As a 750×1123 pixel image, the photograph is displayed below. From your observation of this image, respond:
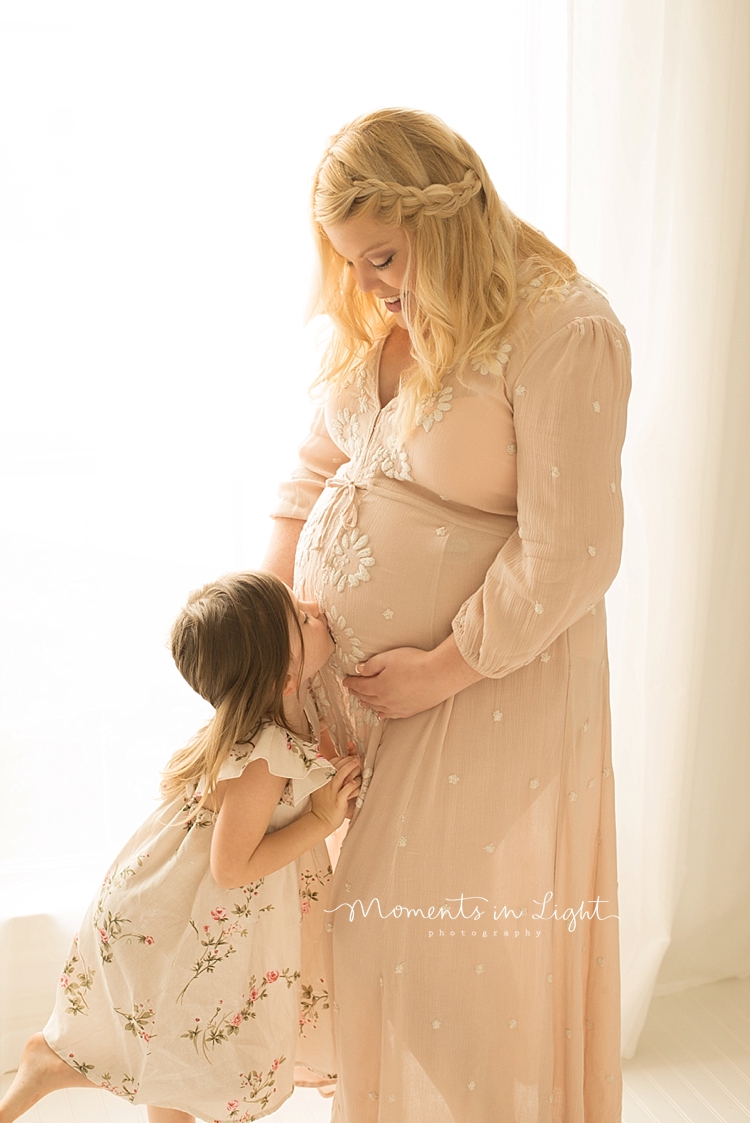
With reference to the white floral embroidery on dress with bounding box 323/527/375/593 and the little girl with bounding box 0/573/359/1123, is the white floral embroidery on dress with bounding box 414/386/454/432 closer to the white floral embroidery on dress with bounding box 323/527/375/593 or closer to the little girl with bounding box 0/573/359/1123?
the white floral embroidery on dress with bounding box 323/527/375/593

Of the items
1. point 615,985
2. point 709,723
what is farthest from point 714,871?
point 615,985

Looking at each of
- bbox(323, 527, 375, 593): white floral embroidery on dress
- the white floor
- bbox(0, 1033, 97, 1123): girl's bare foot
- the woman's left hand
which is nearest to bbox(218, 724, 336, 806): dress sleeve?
the woman's left hand

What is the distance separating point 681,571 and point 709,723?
1.21 ft

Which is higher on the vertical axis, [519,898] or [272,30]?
[272,30]

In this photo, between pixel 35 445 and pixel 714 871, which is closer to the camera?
pixel 35 445

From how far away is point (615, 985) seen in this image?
150 cm

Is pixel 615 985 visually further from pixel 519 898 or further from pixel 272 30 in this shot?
pixel 272 30

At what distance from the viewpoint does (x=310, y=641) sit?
4.62ft

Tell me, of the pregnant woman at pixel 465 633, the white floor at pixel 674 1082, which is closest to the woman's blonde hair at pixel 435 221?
the pregnant woman at pixel 465 633

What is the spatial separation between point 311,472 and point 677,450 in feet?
2.64

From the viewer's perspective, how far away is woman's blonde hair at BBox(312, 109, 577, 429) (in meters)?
1.28

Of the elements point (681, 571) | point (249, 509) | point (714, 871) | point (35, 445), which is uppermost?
point (35, 445)

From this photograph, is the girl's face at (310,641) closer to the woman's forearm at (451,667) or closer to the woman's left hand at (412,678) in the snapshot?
the woman's left hand at (412,678)

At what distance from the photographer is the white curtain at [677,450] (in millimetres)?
1881
